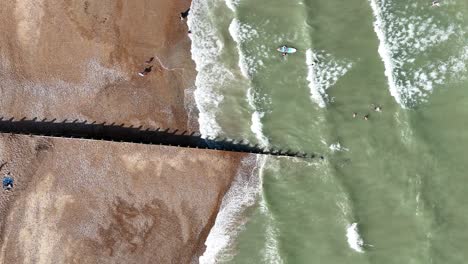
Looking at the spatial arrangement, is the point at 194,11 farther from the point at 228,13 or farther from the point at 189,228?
the point at 189,228

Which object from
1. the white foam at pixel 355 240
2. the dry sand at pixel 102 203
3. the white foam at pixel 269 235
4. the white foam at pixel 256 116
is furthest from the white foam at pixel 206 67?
the white foam at pixel 355 240

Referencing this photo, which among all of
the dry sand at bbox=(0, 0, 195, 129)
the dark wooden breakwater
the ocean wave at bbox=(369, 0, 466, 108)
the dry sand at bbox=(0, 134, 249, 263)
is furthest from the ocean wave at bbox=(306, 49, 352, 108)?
the dry sand at bbox=(0, 0, 195, 129)

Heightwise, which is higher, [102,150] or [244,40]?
[244,40]

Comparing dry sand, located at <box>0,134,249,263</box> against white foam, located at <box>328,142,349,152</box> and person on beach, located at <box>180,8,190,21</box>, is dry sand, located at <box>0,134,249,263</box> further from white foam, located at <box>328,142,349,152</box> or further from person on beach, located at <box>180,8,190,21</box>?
person on beach, located at <box>180,8,190,21</box>

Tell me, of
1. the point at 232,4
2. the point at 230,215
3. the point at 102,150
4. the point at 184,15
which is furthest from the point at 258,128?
the point at 102,150

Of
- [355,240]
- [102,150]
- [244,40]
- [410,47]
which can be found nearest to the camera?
[410,47]

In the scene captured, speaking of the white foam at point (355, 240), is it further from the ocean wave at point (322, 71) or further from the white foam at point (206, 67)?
the white foam at point (206, 67)

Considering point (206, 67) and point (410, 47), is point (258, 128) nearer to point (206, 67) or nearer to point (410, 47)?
point (206, 67)
